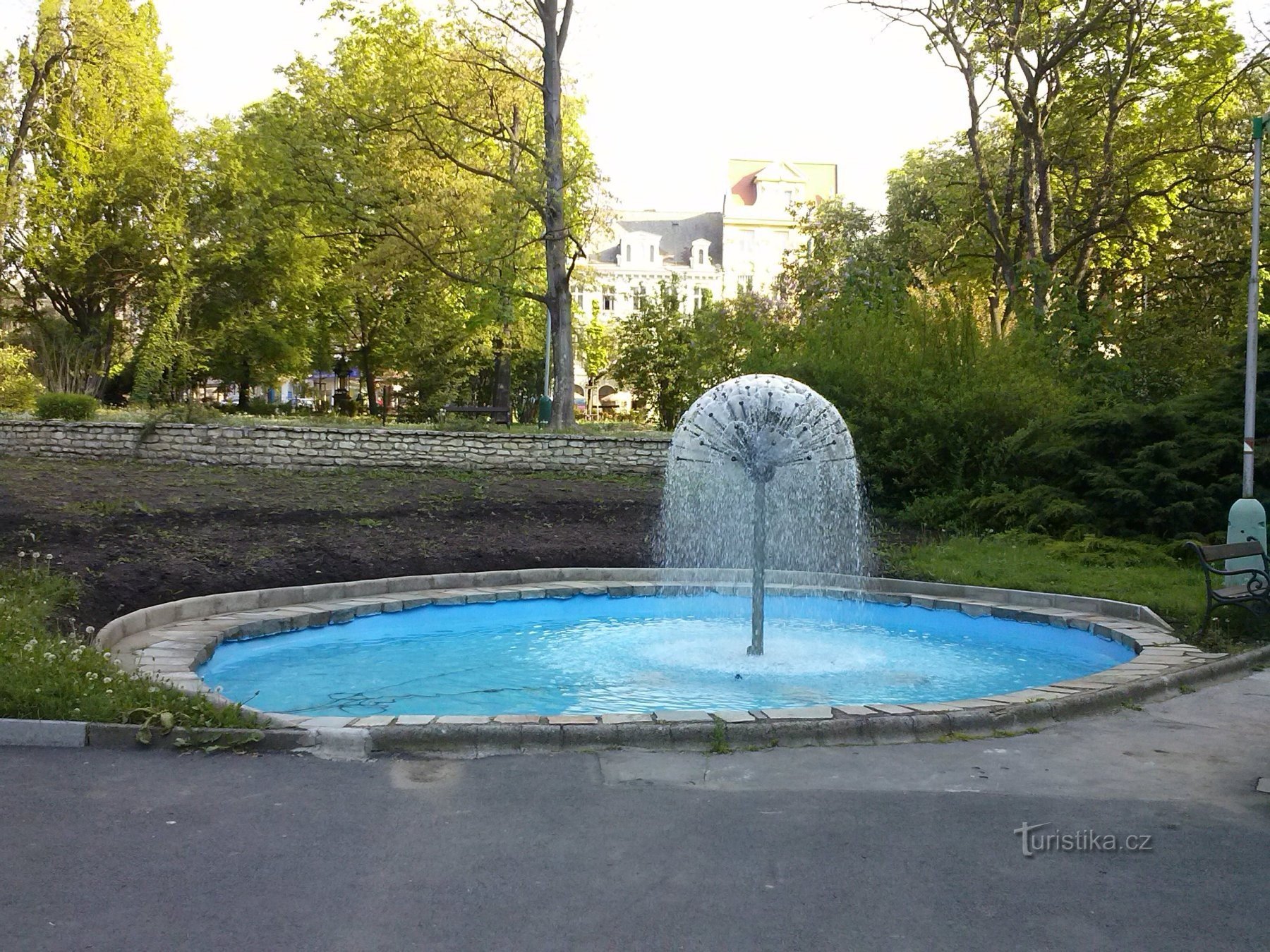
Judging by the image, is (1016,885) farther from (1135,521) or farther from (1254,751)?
(1135,521)

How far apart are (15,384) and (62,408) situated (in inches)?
333

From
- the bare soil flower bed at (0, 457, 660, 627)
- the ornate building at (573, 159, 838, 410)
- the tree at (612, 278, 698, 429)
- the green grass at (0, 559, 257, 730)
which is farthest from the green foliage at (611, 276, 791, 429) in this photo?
the ornate building at (573, 159, 838, 410)

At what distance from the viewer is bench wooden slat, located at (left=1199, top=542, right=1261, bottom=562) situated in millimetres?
9000

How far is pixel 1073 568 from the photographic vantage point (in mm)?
12805

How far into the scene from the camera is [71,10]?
33406mm

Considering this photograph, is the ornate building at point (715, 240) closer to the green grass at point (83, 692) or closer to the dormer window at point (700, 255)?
the dormer window at point (700, 255)

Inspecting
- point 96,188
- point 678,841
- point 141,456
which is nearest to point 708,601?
point 678,841

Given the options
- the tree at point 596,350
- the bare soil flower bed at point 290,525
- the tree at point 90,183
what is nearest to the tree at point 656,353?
the tree at point 596,350

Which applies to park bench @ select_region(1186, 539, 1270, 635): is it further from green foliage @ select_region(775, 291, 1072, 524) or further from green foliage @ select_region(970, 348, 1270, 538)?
green foliage @ select_region(775, 291, 1072, 524)

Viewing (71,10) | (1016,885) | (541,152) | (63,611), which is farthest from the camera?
(71,10)

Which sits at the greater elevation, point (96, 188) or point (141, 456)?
point (96, 188)

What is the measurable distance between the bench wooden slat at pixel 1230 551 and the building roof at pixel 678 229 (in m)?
72.2

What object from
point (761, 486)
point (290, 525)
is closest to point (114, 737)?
point (761, 486)

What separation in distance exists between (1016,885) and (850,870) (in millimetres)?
607
